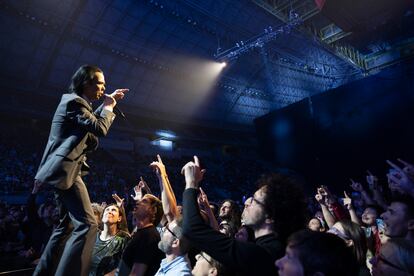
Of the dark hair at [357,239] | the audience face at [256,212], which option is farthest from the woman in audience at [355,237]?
the audience face at [256,212]

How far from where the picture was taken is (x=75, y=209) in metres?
2.02

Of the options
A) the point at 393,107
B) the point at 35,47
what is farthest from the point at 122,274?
the point at 393,107

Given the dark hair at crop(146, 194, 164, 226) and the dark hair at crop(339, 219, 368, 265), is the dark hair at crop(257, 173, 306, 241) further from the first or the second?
the dark hair at crop(146, 194, 164, 226)

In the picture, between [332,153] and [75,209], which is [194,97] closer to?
[332,153]

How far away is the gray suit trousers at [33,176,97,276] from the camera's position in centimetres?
193

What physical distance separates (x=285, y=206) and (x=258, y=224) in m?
0.19

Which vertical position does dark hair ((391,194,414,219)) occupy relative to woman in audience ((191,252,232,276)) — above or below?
above

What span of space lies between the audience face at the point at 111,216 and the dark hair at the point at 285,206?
6.38ft

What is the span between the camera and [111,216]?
3.14m

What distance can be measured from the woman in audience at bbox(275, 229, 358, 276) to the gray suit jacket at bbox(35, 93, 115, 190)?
57.0 inches

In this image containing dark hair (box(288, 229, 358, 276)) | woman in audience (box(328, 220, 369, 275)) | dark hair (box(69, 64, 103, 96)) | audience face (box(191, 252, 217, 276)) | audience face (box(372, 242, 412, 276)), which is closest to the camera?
dark hair (box(288, 229, 358, 276))

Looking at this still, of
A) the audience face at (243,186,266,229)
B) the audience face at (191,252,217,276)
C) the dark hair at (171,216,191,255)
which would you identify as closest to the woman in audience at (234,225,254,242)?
the audience face at (191,252,217,276)

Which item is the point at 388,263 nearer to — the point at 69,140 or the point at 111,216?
the point at 69,140

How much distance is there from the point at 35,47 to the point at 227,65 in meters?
9.82
